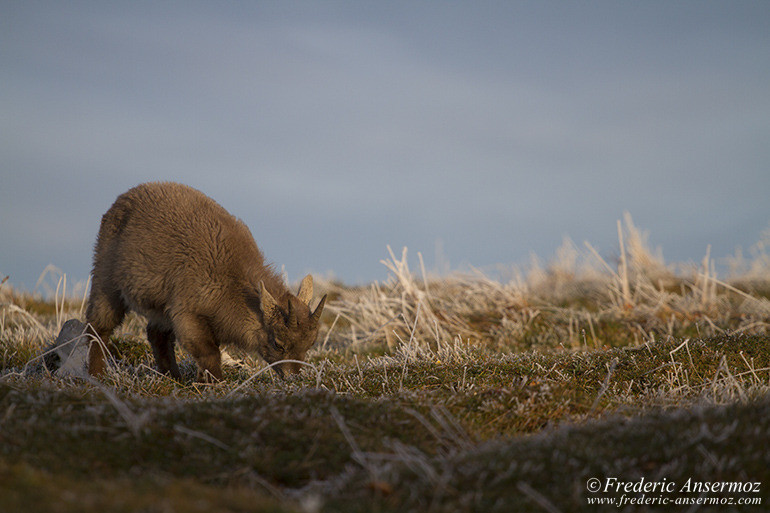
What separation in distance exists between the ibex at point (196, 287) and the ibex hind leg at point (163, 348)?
174mm

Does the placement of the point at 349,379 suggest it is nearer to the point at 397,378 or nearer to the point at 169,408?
the point at 397,378

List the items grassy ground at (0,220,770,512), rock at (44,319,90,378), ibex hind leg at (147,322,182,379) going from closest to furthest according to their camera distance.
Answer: grassy ground at (0,220,770,512) → rock at (44,319,90,378) → ibex hind leg at (147,322,182,379)

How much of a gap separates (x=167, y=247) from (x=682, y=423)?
6.35 meters

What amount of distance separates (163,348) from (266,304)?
2310 mm

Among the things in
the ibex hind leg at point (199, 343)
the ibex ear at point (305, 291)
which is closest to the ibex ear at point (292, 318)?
the ibex ear at point (305, 291)

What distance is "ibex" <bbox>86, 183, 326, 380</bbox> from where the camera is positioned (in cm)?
754

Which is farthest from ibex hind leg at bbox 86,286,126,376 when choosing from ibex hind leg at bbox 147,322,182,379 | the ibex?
ibex hind leg at bbox 147,322,182,379

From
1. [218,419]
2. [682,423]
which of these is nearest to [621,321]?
[682,423]

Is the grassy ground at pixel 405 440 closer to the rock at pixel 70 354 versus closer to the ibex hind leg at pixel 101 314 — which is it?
the rock at pixel 70 354

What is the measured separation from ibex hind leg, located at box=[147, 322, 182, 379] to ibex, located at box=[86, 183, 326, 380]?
17 cm

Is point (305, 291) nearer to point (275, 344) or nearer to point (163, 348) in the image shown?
point (275, 344)

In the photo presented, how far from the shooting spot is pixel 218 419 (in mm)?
3939

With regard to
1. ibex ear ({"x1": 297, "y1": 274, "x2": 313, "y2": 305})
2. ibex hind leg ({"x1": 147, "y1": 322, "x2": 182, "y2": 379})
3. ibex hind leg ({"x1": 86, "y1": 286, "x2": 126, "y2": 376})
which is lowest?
ibex hind leg ({"x1": 147, "y1": 322, "x2": 182, "y2": 379})

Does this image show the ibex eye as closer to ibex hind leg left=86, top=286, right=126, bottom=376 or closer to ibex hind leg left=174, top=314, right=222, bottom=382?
ibex hind leg left=174, top=314, right=222, bottom=382
